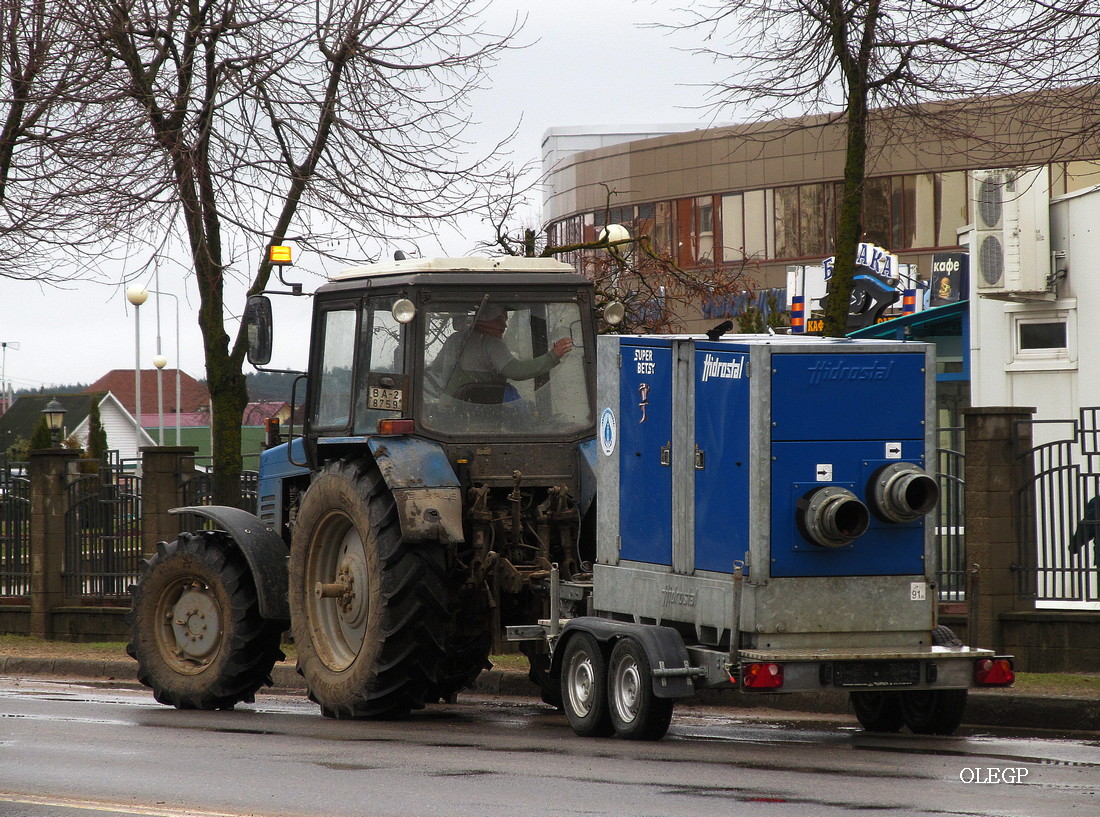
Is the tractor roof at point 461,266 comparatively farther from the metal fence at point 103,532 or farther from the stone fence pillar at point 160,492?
the metal fence at point 103,532

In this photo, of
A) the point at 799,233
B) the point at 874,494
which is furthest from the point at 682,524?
the point at 799,233

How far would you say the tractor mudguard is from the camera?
378 inches

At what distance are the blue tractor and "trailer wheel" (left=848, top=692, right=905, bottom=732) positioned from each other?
1974 mm

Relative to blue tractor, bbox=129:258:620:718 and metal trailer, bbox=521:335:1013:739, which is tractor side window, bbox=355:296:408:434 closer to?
blue tractor, bbox=129:258:620:718

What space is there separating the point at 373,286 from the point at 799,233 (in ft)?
141

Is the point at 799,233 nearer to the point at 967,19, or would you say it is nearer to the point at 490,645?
the point at 967,19

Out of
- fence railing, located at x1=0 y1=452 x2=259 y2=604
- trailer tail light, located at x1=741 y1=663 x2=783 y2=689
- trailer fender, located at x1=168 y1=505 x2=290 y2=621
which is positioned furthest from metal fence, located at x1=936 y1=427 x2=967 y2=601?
fence railing, located at x1=0 y1=452 x2=259 y2=604

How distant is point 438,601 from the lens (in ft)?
31.8

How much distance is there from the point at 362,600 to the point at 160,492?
26.8ft

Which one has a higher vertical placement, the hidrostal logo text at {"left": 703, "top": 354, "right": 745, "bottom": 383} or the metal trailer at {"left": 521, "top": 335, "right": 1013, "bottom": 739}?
the hidrostal logo text at {"left": 703, "top": 354, "right": 745, "bottom": 383}

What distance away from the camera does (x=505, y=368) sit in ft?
34.1

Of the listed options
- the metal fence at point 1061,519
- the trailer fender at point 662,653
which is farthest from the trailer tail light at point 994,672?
the metal fence at point 1061,519

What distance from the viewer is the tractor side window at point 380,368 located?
1013 centimetres

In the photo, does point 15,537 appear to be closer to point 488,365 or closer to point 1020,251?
point 488,365
